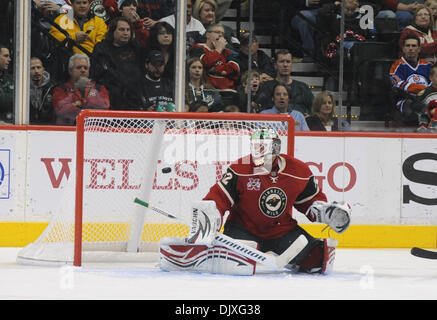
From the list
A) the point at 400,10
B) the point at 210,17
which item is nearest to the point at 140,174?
the point at 210,17

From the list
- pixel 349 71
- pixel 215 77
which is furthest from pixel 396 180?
pixel 215 77

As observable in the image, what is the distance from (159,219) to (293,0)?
8.89 feet

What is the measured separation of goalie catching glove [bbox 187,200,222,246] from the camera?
16.4 ft

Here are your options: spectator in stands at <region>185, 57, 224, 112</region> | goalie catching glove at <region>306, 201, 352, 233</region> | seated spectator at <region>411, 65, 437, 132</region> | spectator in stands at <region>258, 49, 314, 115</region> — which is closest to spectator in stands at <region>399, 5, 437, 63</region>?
seated spectator at <region>411, 65, 437, 132</region>

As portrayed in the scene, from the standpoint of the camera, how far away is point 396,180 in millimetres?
7195

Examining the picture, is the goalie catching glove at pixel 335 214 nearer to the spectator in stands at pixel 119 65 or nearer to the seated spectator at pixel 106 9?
the spectator in stands at pixel 119 65

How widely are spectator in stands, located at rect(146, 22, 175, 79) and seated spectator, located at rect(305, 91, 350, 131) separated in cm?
114

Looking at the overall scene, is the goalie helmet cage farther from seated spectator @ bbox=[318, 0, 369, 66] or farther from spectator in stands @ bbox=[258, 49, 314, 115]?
seated spectator @ bbox=[318, 0, 369, 66]

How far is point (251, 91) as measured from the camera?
7309 mm

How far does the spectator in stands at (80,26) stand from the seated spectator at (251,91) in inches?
46.4

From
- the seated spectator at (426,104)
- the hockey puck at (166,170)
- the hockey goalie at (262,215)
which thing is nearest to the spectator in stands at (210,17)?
the seated spectator at (426,104)

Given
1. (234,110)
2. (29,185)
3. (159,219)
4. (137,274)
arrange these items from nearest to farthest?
1. (137,274)
2. (159,219)
3. (29,185)
4. (234,110)

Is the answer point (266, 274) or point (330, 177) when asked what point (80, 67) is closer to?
point (330, 177)

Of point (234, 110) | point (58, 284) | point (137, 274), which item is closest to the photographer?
point (58, 284)
